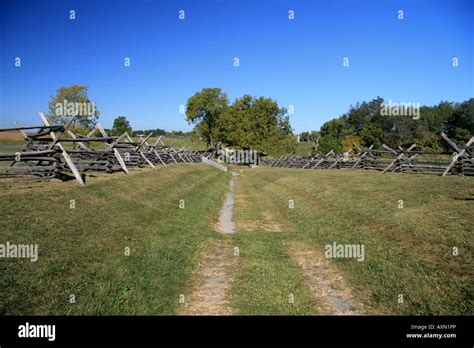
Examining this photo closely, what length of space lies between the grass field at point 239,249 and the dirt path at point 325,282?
0.41ft

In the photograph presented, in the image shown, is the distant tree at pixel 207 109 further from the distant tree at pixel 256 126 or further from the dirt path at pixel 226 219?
the dirt path at pixel 226 219

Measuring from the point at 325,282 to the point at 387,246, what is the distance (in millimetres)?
2711

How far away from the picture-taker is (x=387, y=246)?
30.3ft

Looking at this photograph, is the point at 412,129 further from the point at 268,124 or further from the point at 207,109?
the point at 207,109

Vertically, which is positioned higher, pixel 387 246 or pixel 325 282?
pixel 387 246

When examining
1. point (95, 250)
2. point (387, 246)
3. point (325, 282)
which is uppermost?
point (95, 250)

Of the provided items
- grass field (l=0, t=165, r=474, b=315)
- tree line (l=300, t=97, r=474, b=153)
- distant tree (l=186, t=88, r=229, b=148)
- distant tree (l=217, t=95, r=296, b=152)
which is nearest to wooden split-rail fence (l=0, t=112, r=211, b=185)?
grass field (l=0, t=165, r=474, b=315)

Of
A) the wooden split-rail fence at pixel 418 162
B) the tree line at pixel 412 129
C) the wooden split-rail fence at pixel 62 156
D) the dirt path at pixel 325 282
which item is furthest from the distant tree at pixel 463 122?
the dirt path at pixel 325 282

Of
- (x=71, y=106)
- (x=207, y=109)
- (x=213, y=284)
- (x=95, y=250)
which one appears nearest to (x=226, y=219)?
(x=95, y=250)

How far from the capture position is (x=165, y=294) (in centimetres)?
686

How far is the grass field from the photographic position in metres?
6.27

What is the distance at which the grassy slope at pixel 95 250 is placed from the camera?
610 centimetres

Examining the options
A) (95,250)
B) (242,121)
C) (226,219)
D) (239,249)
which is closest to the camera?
(95,250)
